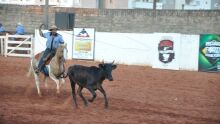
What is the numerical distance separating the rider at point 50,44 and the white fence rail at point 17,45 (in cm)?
1511

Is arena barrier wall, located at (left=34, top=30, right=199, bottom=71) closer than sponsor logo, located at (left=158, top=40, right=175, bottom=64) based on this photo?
Yes

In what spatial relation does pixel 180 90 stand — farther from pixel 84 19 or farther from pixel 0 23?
pixel 0 23

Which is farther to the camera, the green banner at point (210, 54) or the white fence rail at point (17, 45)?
the white fence rail at point (17, 45)

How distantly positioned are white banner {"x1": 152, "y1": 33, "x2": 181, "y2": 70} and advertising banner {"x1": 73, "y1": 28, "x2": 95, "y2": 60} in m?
3.73

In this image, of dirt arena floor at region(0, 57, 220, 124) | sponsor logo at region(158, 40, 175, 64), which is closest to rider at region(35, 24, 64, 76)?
dirt arena floor at region(0, 57, 220, 124)

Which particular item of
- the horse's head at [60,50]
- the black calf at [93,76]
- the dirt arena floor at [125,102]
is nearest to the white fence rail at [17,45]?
the dirt arena floor at [125,102]

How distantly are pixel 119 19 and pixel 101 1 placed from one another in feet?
88.1

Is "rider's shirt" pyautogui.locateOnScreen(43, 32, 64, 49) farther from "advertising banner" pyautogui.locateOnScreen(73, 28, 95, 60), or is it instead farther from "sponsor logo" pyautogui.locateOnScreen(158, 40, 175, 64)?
"advertising banner" pyautogui.locateOnScreen(73, 28, 95, 60)

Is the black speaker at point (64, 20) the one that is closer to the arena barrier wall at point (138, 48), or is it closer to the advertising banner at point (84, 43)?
the arena barrier wall at point (138, 48)

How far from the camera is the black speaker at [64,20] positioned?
3311 centimetres

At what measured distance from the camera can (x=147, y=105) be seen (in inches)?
561

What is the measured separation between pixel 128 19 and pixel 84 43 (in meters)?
5.03

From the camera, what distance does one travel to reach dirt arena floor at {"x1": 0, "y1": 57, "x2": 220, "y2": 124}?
11.8 metres

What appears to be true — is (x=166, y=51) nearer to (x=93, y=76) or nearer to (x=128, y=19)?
(x=128, y=19)
